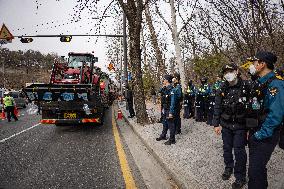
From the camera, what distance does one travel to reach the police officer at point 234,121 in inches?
190

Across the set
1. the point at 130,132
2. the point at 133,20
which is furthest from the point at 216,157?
the point at 133,20

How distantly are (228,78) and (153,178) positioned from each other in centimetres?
231

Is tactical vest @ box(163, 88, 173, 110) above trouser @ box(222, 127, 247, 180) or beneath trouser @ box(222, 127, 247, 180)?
above

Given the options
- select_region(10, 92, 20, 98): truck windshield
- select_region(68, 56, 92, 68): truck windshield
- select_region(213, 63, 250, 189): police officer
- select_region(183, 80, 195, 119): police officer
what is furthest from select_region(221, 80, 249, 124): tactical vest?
select_region(10, 92, 20, 98): truck windshield

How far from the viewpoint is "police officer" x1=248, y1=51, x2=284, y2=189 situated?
363 cm

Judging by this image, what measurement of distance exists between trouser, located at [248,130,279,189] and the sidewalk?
2.90ft

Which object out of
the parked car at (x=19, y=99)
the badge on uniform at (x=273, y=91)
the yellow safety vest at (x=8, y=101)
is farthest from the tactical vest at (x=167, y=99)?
the parked car at (x=19, y=99)

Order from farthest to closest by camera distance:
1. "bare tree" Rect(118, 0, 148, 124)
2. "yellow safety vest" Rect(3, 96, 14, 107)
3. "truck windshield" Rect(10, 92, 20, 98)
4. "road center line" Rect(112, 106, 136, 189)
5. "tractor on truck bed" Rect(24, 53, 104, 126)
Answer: "truck windshield" Rect(10, 92, 20, 98)
"yellow safety vest" Rect(3, 96, 14, 107)
"bare tree" Rect(118, 0, 148, 124)
"tractor on truck bed" Rect(24, 53, 104, 126)
"road center line" Rect(112, 106, 136, 189)

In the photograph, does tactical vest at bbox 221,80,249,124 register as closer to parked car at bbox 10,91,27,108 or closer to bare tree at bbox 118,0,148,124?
bare tree at bbox 118,0,148,124

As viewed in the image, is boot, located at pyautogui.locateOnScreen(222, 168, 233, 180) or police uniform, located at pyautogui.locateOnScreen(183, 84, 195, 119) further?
police uniform, located at pyautogui.locateOnScreen(183, 84, 195, 119)

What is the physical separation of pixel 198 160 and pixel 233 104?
1.77 metres

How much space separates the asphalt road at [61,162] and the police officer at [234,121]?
1.63 metres

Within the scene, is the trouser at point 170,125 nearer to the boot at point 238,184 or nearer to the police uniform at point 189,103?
the boot at point 238,184

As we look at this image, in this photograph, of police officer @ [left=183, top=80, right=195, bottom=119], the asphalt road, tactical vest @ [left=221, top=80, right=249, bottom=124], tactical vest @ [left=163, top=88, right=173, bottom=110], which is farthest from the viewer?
police officer @ [left=183, top=80, right=195, bottom=119]
